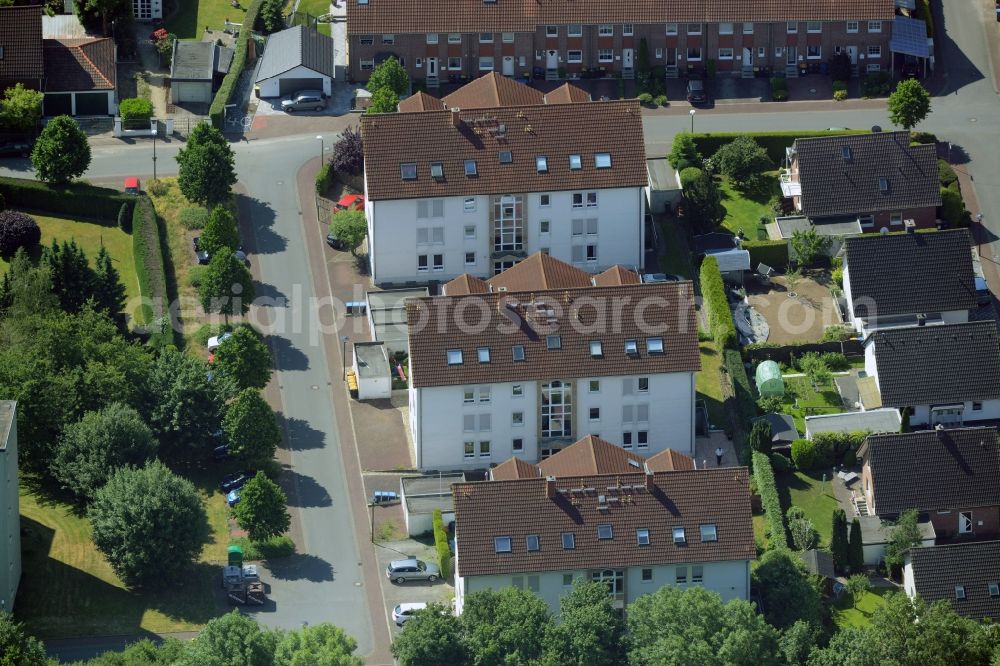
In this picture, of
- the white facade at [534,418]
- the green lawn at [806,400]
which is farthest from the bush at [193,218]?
the green lawn at [806,400]

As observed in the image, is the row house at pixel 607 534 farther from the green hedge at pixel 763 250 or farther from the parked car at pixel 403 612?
the green hedge at pixel 763 250

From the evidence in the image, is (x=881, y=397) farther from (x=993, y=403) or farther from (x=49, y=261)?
(x=49, y=261)

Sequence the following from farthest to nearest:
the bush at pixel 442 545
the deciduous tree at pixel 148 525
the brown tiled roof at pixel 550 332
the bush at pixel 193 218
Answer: the bush at pixel 193 218 → the brown tiled roof at pixel 550 332 → the bush at pixel 442 545 → the deciduous tree at pixel 148 525

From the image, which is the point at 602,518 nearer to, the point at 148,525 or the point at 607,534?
the point at 607,534

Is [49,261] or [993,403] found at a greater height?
[49,261]

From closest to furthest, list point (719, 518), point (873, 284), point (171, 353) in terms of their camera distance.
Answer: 1. point (719, 518)
2. point (171, 353)
3. point (873, 284)

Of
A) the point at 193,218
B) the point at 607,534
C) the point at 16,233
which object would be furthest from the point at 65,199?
the point at 607,534

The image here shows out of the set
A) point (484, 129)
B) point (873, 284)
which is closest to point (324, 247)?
point (484, 129)
